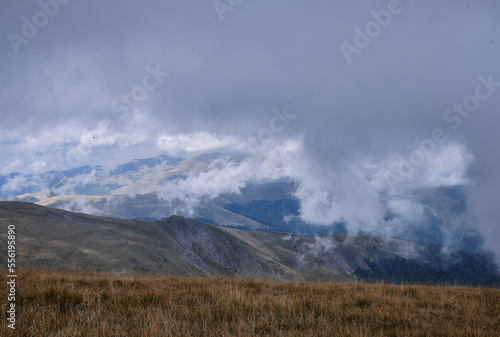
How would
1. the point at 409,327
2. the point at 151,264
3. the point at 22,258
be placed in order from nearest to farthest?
the point at 409,327 → the point at 22,258 → the point at 151,264

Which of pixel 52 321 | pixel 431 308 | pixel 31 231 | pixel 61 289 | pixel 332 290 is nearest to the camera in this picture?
pixel 52 321

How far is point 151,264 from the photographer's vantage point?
164m

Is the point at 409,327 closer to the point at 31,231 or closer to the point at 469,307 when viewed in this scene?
the point at 469,307

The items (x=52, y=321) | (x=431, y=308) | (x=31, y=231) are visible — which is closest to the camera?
(x=52, y=321)

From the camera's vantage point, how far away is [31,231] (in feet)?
581

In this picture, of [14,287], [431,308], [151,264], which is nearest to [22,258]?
[151,264]

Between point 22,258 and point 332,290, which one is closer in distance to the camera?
point 332,290

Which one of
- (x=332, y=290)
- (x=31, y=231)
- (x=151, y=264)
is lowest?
(x=151, y=264)

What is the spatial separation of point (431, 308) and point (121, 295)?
807cm

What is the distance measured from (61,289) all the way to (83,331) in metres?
2.72

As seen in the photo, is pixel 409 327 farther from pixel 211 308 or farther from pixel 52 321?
pixel 52 321

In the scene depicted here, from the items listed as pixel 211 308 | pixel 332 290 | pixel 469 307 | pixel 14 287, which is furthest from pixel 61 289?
pixel 469 307

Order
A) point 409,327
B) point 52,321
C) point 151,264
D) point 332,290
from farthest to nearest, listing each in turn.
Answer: point 151,264, point 332,290, point 409,327, point 52,321

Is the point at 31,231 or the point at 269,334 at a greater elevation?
the point at 269,334
